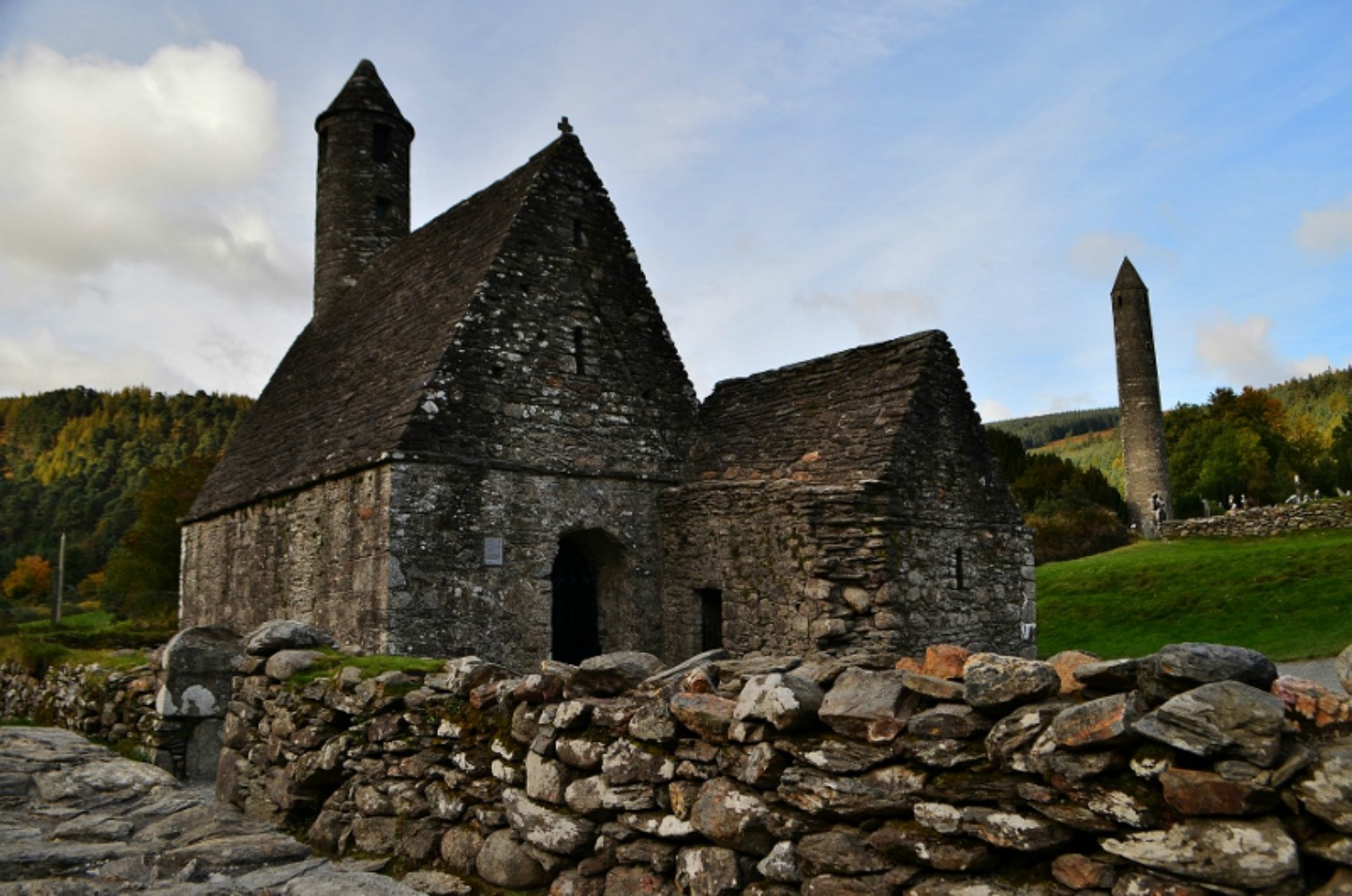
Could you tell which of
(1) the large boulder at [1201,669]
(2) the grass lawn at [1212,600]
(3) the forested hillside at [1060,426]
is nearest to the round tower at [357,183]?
(2) the grass lawn at [1212,600]

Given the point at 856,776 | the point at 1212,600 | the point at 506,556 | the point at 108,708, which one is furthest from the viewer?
the point at 1212,600

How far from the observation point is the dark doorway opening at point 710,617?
1379 cm

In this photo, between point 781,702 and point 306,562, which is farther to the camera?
point 306,562

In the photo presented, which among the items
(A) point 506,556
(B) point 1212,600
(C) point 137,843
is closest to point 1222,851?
(C) point 137,843

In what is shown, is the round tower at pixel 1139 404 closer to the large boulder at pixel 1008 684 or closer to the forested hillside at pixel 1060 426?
the large boulder at pixel 1008 684

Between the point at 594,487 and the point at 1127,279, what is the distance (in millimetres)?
42931

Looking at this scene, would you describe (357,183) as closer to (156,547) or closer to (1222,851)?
(156,547)

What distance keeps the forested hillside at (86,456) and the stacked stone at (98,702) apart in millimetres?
62527

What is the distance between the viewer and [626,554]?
14.2 meters

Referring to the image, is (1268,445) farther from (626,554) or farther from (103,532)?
(103,532)

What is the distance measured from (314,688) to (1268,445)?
200ft

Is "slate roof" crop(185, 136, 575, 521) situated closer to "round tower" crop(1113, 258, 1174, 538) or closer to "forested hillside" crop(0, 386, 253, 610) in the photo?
"round tower" crop(1113, 258, 1174, 538)

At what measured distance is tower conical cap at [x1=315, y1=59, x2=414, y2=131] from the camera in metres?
23.4

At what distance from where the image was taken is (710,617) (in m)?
14.0
